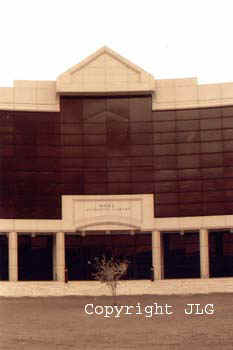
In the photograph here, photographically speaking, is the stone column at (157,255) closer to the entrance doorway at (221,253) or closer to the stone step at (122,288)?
the stone step at (122,288)

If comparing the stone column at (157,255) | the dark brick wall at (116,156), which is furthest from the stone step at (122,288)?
the dark brick wall at (116,156)

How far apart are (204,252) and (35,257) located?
51.4 feet

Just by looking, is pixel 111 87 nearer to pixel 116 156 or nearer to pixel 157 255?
pixel 116 156

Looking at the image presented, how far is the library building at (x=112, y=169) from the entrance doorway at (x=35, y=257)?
9cm

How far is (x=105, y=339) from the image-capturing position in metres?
30.3

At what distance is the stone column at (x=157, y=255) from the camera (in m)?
68.8

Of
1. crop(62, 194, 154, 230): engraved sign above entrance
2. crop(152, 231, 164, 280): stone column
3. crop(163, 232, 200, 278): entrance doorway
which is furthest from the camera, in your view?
crop(163, 232, 200, 278): entrance doorway

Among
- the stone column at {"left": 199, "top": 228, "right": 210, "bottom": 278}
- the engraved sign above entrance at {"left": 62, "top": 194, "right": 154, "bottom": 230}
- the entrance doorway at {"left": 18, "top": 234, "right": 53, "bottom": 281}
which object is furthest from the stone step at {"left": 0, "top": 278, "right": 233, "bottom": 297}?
the engraved sign above entrance at {"left": 62, "top": 194, "right": 154, "bottom": 230}

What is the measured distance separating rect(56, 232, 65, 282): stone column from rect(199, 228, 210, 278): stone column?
12.6 meters

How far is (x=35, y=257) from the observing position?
69688mm

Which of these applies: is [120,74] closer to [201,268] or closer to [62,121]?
[62,121]

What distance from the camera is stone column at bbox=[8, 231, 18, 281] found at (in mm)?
67375

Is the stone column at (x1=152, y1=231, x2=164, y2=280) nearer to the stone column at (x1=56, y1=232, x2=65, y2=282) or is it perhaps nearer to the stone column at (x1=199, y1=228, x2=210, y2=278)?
the stone column at (x1=199, y1=228, x2=210, y2=278)

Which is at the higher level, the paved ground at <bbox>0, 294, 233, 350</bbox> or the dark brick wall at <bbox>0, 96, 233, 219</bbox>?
the dark brick wall at <bbox>0, 96, 233, 219</bbox>
